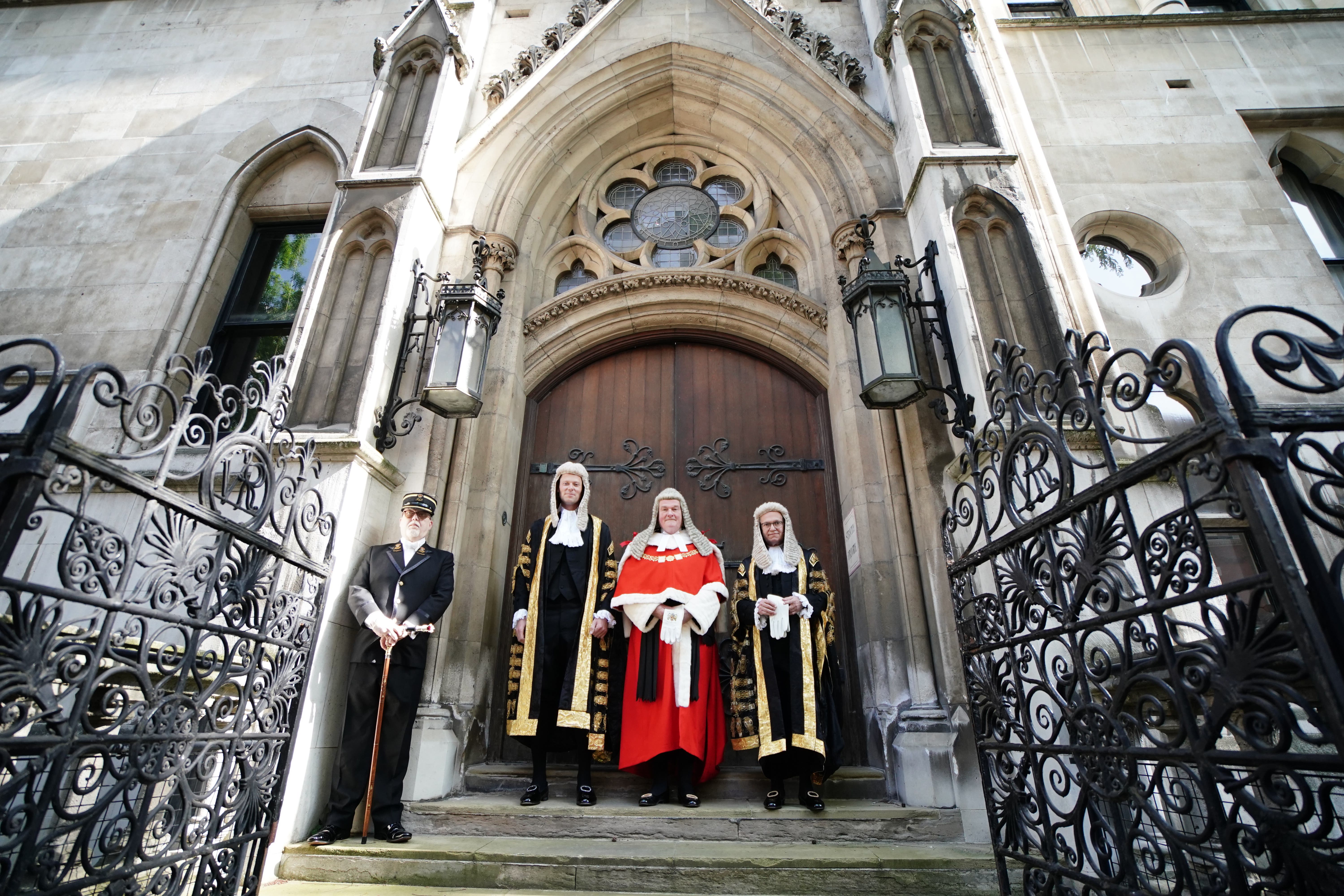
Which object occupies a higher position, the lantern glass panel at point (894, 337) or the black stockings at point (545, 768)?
the lantern glass panel at point (894, 337)

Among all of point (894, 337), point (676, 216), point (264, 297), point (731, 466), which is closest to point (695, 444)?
point (731, 466)

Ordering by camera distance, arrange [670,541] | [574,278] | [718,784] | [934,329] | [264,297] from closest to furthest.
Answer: [718,784], [670,541], [934,329], [574,278], [264,297]

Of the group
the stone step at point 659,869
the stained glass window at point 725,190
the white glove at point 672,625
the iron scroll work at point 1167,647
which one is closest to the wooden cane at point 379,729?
the stone step at point 659,869

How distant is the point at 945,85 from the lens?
564 centimetres

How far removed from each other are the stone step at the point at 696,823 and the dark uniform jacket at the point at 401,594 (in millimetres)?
788

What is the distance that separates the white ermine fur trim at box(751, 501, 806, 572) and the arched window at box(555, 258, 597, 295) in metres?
2.90

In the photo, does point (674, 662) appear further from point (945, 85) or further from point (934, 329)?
point (945, 85)

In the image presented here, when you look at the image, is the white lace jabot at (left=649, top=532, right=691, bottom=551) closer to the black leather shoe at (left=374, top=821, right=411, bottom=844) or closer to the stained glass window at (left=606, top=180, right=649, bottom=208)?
the black leather shoe at (left=374, top=821, right=411, bottom=844)

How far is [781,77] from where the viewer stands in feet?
20.4

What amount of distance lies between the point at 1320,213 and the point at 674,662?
7486 mm

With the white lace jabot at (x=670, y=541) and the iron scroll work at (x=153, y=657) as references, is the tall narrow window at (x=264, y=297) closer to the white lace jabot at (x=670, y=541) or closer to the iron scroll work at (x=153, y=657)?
the iron scroll work at (x=153, y=657)

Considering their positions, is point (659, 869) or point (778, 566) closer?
point (659, 869)

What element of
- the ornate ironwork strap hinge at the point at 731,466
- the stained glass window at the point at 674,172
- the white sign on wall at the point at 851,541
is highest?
→ the stained glass window at the point at 674,172

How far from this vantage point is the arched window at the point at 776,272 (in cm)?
617
